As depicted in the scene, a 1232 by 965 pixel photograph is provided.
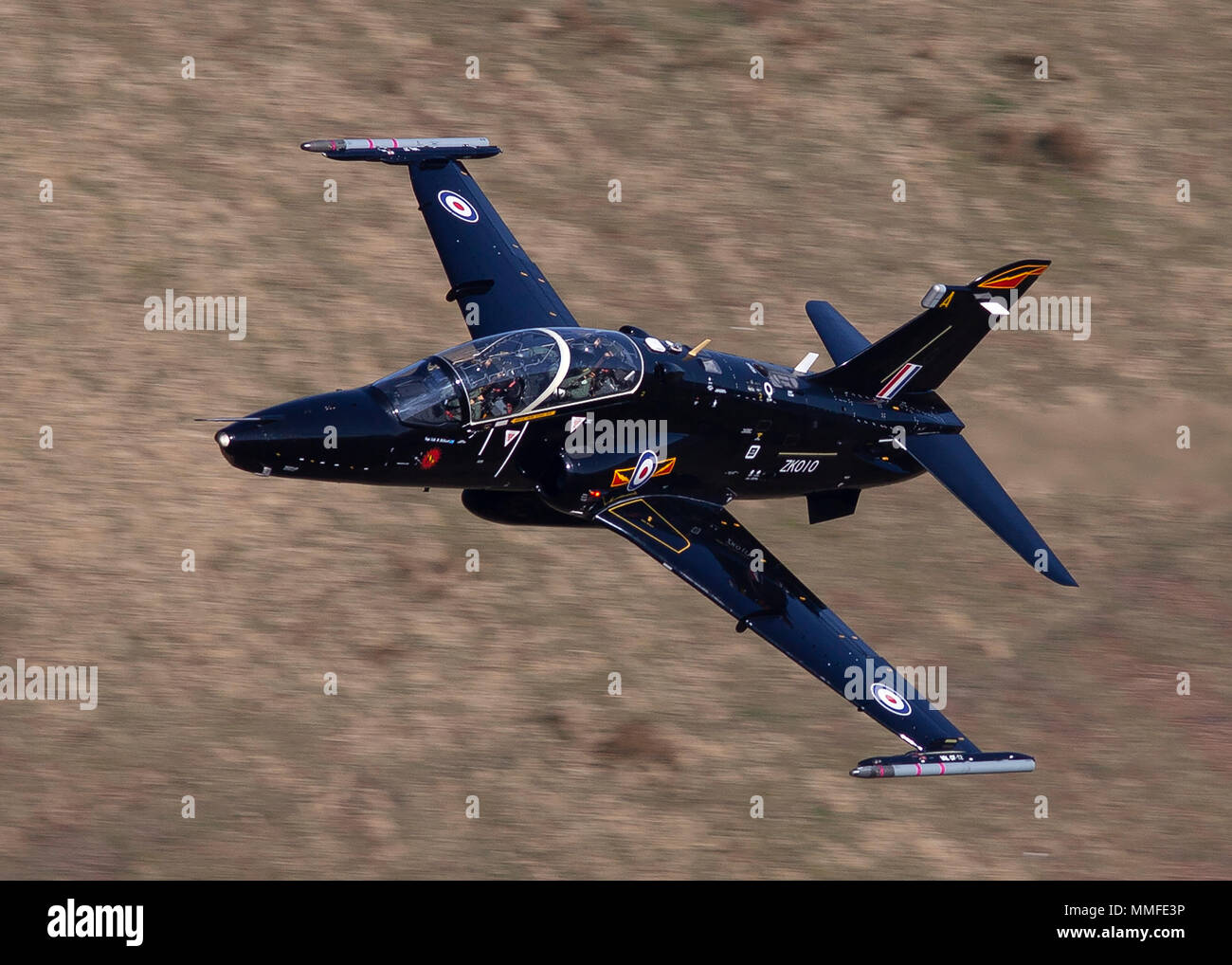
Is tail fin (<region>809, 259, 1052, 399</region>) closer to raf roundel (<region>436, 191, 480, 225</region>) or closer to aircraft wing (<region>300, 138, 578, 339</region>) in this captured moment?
aircraft wing (<region>300, 138, 578, 339</region>)

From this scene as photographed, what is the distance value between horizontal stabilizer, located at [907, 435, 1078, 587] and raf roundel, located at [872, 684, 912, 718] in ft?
9.05

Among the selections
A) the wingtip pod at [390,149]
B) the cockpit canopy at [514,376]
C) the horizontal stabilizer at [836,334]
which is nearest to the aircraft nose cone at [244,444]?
the cockpit canopy at [514,376]

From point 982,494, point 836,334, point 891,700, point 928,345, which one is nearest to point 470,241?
point 836,334

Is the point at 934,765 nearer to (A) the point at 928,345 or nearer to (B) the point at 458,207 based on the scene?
(A) the point at 928,345

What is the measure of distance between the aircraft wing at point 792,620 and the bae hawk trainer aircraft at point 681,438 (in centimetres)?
2

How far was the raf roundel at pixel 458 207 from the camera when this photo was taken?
23.9 meters

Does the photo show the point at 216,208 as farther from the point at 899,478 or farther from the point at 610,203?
the point at 899,478

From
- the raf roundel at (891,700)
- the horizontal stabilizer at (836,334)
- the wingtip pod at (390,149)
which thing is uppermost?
the wingtip pod at (390,149)

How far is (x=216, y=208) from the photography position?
2706cm

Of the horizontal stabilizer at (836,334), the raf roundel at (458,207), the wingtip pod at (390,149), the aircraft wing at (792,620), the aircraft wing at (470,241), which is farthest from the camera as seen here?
the wingtip pod at (390,149)

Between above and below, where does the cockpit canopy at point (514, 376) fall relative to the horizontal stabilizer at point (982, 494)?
above

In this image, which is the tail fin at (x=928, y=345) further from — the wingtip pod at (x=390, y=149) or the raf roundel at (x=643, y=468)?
the wingtip pod at (x=390, y=149)

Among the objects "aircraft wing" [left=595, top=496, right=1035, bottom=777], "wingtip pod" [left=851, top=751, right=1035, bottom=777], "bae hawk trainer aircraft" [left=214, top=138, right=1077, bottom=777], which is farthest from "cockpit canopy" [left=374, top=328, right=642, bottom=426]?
"wingtip pod" [left=851, top=751, right=1035, bottom=777]

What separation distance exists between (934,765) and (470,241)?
10164 mm
